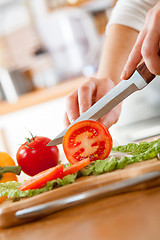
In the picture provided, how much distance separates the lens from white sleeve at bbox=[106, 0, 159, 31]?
1270 millimetres

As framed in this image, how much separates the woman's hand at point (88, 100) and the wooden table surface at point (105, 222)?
0.41 m

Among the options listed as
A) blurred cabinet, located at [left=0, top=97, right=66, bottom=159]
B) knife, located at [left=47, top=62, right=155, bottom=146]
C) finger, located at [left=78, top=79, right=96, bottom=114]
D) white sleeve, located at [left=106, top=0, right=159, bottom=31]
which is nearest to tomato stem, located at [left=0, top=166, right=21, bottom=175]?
knife, located at [left=47, top=62, right=155, bottom=146]

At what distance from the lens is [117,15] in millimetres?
1297

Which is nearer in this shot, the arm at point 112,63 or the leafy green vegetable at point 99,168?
the leafy green vegetable at point 99,168

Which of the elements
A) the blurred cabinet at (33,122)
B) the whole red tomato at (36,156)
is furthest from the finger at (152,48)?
the blurred cabinet at (33,122)

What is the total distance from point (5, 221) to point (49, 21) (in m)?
2.90

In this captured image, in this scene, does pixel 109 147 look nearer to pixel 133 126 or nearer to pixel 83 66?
pixel 133 126

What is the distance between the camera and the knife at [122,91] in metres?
0.83

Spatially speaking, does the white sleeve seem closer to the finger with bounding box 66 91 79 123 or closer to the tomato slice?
the finger with bounding box 66 91 79 123

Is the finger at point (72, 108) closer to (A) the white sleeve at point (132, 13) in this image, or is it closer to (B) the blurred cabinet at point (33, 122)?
(A) the white sleeve at point (132, 13)

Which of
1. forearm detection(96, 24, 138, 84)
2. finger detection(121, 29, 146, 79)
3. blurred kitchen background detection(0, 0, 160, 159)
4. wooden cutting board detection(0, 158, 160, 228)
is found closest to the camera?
wooden cutting board detection(0, 158, 160, 228)

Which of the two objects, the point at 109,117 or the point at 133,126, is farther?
the point at 133,126

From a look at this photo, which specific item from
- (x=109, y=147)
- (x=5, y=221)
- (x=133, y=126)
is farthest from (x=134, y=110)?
(x=5, y=221)

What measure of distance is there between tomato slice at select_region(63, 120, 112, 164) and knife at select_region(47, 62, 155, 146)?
39mm
